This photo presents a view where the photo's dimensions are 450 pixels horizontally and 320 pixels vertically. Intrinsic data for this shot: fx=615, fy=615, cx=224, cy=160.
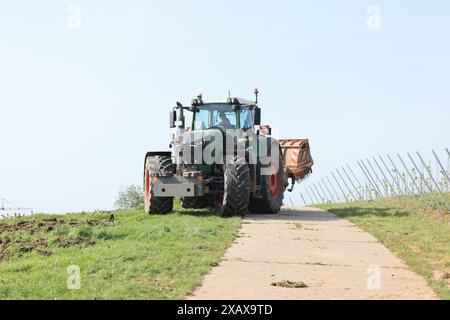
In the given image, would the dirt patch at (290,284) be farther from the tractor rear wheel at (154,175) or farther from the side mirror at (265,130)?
the side mirror at (265,130)

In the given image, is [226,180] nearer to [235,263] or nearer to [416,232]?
[416,232]

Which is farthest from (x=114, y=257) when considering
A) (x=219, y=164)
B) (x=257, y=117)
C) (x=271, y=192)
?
(x=271, y=192)

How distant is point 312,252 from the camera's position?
846 cm

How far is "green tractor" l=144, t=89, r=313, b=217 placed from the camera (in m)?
12.7

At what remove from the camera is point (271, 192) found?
14695mm

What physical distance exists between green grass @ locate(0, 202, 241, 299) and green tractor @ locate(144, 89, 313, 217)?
86 centimetres

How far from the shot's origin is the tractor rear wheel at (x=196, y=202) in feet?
48.5

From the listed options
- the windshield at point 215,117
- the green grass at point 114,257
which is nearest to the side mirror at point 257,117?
the windshield at point 215,117

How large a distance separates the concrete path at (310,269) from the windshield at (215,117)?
3.65m

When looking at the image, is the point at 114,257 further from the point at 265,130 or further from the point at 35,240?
the point at 265,130

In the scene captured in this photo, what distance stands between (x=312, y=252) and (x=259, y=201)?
5951 mm

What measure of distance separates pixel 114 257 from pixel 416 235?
5.62 meters
